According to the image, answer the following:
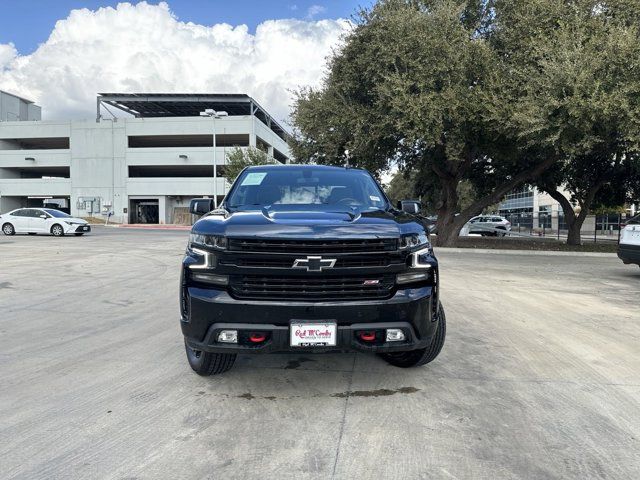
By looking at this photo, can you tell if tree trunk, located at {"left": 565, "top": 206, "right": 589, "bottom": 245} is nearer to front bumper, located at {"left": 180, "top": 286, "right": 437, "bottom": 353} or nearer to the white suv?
the white suv

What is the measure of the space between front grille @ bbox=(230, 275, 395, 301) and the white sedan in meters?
24.3

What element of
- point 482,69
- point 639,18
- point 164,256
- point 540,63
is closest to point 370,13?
point 482,69

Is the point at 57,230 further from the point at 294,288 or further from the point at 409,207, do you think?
Answer: the point at 294,288

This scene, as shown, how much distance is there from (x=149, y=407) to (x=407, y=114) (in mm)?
13941

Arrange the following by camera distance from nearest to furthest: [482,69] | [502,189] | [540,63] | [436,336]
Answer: [436,336] < [540,63] < [482,69] < [502,189]

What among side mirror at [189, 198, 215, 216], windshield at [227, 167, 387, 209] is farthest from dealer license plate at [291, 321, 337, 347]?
side mirror at [189, 198, 215, 216]

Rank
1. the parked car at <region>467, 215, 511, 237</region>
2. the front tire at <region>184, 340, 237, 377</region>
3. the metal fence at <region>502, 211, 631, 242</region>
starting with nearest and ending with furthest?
the front tire at <region>184, 340, 237, 377</region> → the metal fence at <region>502, 211, 631, 242</region> → the parked car at <region>467, 215, 511, 237</region>

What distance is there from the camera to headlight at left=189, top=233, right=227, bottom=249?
11.6 feet

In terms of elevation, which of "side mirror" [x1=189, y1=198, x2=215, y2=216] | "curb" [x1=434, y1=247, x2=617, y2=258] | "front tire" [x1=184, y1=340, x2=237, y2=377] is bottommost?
"front tire" [x1=184, y1=340, x2=237, y2=377]

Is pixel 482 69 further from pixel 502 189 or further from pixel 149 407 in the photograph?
pixel 149 407

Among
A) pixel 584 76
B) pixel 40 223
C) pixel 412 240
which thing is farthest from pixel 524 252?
pixel 40 223

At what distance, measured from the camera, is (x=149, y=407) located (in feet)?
11.9

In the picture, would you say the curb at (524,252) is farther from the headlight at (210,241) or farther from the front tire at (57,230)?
the front tire at (57,230)

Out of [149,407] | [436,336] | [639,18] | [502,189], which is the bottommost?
[149,407]
